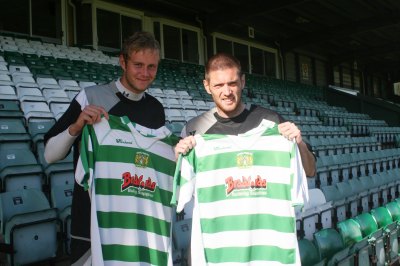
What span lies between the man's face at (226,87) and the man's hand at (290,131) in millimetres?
285

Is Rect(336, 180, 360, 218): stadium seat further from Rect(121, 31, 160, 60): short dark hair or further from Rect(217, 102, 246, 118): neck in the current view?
Rect(121, 31, 160, 60): short dark hair

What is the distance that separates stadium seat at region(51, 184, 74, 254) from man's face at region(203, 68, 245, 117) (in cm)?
176

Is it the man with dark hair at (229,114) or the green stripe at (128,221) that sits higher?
the man with dark hair at (229,114)

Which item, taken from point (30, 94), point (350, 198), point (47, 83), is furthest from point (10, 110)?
point (350, 198)

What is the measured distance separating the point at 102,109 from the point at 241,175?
33.1 inches

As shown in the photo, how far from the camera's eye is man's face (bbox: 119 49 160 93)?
2033mm

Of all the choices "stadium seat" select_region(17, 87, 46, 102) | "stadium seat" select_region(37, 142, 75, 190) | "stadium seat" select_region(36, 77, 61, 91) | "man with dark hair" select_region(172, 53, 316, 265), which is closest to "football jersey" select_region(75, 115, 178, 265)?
"man with dark hair" select_region(172, 53, 316, 265)

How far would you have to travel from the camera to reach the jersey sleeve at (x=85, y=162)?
1961 mm

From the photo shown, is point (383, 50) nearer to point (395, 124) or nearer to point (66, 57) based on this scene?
point (395, 124)

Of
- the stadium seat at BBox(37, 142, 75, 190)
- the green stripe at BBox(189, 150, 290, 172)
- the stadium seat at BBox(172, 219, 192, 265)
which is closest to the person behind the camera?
the green stripe at BBox(189, 150, 290, 172)

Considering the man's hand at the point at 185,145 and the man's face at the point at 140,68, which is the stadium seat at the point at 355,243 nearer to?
the man's hand at the point at 185,145

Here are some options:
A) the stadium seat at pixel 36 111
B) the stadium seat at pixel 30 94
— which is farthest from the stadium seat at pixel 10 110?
the stadium seat at pixel 30 94

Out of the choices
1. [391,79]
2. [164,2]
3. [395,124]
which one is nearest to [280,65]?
[395,124]

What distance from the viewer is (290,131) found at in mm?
2082
